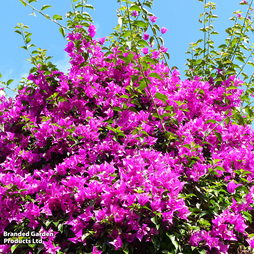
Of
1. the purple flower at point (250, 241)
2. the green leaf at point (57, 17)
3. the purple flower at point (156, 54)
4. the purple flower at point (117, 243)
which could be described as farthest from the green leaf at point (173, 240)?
the green leaf at point (57, 17)

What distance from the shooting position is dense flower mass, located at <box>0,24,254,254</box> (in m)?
2.07

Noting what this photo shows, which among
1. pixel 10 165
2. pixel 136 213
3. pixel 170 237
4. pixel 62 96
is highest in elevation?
pixel 62 96

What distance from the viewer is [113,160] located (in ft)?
8.30

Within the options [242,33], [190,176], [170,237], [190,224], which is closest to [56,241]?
[170,237]

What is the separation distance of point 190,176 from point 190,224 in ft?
1.36

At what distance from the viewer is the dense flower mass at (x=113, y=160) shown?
207 cm

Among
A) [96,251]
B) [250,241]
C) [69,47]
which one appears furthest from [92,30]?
[250,241]

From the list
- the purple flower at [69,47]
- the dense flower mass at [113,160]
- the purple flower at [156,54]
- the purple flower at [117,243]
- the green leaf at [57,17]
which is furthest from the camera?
the purple flower at [156,54]

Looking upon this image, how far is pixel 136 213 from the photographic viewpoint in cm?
199

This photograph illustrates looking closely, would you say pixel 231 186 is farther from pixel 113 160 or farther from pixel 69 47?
pixel 69 47

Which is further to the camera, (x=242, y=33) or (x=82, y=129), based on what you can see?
(x=242, y=33)

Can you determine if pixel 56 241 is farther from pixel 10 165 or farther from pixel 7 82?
pixel 7 82

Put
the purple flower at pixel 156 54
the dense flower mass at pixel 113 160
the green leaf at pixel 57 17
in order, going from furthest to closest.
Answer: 1. the purple flower at pixel 156 54
2. the green leaf at pixel 57 17
3. the dense flower mass at pixel 113 160

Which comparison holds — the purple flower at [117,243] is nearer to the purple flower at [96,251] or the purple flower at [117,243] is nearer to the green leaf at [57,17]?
the purple flower at [96,251]
